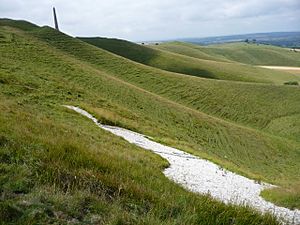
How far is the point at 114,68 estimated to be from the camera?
64.9 meters

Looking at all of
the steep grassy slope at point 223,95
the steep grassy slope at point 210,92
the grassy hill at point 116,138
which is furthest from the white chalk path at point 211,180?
the steep grassy slope at point 210,92

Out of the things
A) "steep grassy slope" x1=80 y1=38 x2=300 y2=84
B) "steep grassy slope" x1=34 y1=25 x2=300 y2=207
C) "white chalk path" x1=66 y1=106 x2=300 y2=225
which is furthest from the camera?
"steep grassy slope" x1=80 y1=38 x2=300 y2=84

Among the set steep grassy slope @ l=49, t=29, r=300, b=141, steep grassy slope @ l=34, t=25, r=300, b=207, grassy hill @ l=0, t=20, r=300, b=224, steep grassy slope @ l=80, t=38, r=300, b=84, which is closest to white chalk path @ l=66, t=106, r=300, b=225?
grassy hill @ l=0, t=20, r=300, b=224

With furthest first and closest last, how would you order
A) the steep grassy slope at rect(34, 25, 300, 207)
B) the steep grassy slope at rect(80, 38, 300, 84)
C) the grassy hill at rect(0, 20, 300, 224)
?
the steep grassy slope at rect(80, 38, 300, 84)
the steep grassy slope at rect(34, 25, 300, 207)
the grassy hill at rect(0, 20, 300, 224)

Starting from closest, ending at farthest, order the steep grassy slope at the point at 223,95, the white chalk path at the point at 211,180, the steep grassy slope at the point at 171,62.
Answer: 1. the white chalk path at the point at 211,180
2. the steep grassy slope at the point at 223,95
3. the steep grassy slope at the point at 171,62

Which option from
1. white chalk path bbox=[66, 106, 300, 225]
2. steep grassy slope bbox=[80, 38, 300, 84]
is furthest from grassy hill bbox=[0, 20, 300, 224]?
steep grassy slope bbox=[80, 38, 300, 84]

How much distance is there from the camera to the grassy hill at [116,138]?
643 centimetres

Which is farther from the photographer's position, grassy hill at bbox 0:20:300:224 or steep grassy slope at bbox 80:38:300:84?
steep grassy slope at bbox 80:38:300:84

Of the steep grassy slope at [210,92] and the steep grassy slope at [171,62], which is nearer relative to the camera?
the steep grassy slope at [210,92]

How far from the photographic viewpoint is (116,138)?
67.6 ft

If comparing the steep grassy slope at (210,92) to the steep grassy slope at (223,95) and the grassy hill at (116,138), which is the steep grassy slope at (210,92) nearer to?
the steep grassy slope at (223,95)

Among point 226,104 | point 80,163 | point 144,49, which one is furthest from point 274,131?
point 144,49

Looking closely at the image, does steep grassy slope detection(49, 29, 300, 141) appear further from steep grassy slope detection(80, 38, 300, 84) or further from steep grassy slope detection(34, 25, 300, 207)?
steep grassy slope detection(80, 38, 300, 84)

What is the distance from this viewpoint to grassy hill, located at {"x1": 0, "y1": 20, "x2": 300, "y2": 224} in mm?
6430
